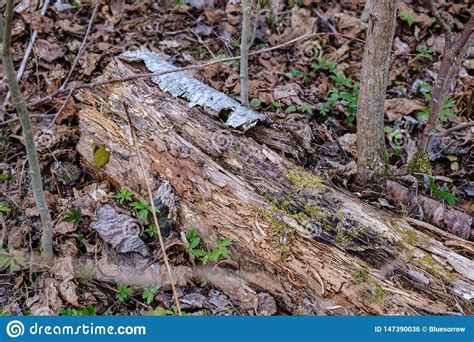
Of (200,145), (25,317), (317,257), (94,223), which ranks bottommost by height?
(25,317)

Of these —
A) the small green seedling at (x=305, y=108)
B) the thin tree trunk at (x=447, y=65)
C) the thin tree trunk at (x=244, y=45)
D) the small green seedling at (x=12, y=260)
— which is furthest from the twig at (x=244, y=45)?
the small green seedling at (x=12, y=260)

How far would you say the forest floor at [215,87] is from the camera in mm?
2869

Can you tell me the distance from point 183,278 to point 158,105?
45.0 inches

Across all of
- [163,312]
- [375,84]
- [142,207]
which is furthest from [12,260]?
[375,84]

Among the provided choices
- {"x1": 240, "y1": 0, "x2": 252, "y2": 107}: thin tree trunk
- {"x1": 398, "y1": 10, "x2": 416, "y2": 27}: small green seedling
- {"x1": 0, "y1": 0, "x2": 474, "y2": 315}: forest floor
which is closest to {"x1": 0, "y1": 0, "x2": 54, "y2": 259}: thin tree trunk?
{"x1": 0, "y1": 0, "x2": 474, "y2": 315}: forest floor

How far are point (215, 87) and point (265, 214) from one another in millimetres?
1656

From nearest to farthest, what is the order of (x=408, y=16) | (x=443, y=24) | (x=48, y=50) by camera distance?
(x=443, y=24), (x=48, y=50), (x=408, y=16)

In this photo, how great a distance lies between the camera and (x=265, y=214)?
9.11ft

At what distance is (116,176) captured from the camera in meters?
3.25

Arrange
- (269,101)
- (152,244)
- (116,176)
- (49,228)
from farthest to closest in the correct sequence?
A: (269,101), (116,176), (152,244), (49,228)

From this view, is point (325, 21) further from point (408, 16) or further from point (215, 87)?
point (215, 87)

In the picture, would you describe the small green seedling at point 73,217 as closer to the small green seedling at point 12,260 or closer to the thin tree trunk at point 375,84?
the small green seedling at point 12,260

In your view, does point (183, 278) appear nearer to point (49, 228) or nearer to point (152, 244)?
point (152, 244)

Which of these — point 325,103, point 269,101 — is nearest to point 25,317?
point 269,101
